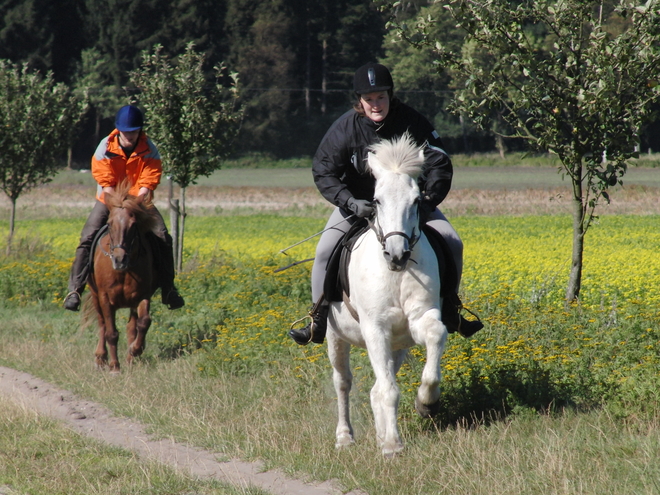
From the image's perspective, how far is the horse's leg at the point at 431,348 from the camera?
17.8ft

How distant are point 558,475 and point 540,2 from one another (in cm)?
597

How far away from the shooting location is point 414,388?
23.1 feet

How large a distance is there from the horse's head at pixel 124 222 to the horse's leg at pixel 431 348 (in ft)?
15.9

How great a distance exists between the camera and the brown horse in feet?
31.1

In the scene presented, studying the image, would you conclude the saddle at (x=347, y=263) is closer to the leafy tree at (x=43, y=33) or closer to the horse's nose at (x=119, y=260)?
the horse's nose at (x=119, y=260)

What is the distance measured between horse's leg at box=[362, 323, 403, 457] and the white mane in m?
1.11

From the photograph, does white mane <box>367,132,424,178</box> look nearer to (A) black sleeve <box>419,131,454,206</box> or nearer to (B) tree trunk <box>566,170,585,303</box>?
(A) black sleeve <box>419,131,454,206</box>

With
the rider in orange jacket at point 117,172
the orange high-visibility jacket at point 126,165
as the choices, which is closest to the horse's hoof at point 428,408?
the rider in orange jacket at point 117,172

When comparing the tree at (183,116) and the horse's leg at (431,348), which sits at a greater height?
the tree at (183,116)

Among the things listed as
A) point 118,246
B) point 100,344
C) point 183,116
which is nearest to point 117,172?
point 118,246

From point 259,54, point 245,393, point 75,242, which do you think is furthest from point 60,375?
point 259,54

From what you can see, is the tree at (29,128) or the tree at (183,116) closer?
the tree at (183,116)

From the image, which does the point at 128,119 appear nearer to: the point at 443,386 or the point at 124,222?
→ the point at 124,222

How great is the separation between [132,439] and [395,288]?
2757 millimetres
